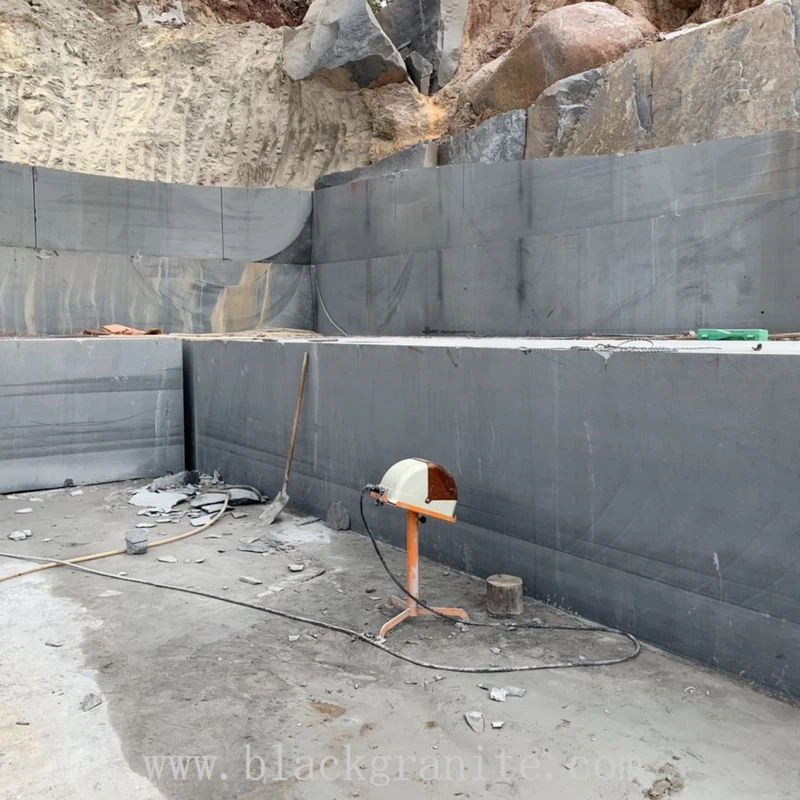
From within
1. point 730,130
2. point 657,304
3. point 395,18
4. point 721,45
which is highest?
point 395,18

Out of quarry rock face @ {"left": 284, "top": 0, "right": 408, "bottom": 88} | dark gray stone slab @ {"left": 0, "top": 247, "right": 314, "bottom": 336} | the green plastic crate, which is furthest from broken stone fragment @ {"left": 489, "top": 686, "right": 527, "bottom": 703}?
quarry rock face @ {"left": 284, "top": 0, "right": 408, "bottom": 88}

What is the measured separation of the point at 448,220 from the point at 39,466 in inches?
205

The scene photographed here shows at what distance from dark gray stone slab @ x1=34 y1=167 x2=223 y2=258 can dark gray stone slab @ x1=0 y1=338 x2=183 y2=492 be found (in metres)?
3.22

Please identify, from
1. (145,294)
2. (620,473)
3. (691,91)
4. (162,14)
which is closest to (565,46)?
(691,91)

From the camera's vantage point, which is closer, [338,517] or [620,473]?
[620,473]

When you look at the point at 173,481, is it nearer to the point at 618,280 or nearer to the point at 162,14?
the point at 618,280

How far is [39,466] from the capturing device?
22.8ft

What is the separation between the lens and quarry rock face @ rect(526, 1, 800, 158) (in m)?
7.03

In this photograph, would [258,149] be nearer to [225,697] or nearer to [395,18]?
[395,18]

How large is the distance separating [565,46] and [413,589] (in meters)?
8.92

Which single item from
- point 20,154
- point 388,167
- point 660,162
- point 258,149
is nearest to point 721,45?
point 660,162

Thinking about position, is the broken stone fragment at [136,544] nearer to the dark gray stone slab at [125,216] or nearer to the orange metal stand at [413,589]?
the orange metal stand at [413,589]

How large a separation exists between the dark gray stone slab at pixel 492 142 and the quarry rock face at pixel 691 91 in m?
0.67

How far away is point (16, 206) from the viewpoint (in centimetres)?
939
